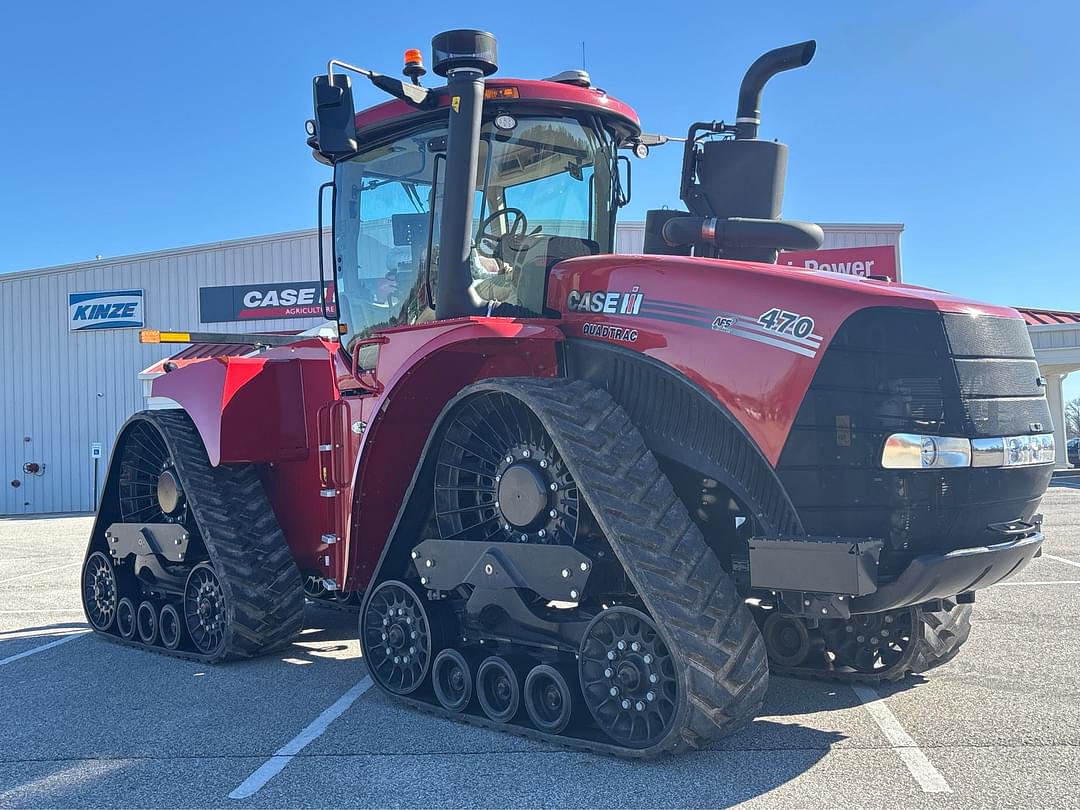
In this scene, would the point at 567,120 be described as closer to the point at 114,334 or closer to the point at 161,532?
the point at 161,532

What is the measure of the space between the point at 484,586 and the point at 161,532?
9.88 feet

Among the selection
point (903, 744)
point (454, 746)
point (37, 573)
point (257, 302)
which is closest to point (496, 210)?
point (454, 746)

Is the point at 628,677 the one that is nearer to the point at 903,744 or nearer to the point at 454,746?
the point at 454,746

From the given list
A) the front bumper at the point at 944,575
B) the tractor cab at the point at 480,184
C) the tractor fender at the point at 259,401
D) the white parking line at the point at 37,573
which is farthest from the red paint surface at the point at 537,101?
the white parking line at the point at 37,573

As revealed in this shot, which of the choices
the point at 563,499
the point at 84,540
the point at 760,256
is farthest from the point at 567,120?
the point at 84,540

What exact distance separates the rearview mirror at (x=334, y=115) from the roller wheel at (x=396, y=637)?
2.10 meters

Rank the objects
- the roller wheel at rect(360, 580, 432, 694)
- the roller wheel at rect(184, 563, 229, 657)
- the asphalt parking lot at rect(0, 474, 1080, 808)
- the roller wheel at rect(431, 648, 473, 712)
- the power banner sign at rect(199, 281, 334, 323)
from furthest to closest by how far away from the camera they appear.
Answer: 1. the power banner sign at rect(199, 281, 334, 323)
2. the roller wheel at rect(184, 563, 229, 657)
3. the roller wheel at rect(360, 580, 432, 694)
4. the roller wheel at rect(431, 648, 473, 712)
5. the asphalt parking lot at rect(0, 474, 1080, 808)

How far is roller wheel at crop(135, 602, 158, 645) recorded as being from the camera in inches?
265

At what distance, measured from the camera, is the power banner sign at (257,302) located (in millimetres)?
25172

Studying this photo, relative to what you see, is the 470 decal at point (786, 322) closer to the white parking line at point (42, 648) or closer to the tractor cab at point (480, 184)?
the tractor cab at point (480, 184)

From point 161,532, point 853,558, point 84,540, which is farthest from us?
point 84,540

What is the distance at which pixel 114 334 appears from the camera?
2669 cm

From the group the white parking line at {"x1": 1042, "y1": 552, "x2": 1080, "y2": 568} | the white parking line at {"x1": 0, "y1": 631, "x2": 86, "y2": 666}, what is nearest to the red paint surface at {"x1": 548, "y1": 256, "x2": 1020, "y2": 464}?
the white parking line at {"x1": 0, "y1": 631, "x2": 86, "y2": 666}

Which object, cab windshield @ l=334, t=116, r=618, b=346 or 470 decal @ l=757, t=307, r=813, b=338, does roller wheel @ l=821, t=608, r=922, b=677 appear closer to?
470 decal @ l=757, t=307, r=813, b=338
